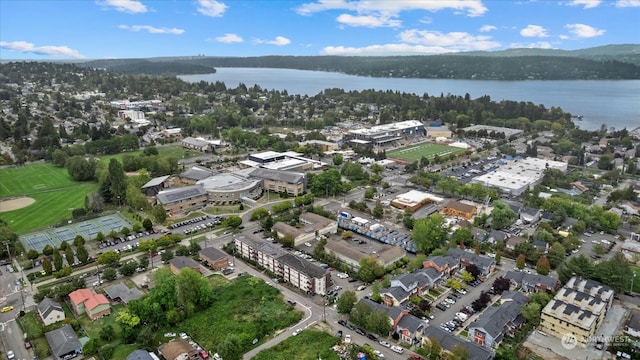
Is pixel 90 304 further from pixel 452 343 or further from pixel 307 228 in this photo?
pixel 452 343

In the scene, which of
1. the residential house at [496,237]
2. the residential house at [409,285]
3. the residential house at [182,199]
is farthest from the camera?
the residential house at [182,199]

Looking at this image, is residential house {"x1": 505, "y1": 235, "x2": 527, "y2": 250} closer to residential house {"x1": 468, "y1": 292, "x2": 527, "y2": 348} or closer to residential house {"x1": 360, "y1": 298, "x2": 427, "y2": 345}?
residential house {"x1": 468, "y1": 292, "x2": 527, "y2": 348}

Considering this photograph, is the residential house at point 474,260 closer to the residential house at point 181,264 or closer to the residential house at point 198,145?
the residential house at point 181,264

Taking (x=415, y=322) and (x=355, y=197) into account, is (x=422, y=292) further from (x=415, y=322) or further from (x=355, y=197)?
(x=355, y=197)

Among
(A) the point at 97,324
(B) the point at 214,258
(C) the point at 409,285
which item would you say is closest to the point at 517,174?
(C) the point at 409,285

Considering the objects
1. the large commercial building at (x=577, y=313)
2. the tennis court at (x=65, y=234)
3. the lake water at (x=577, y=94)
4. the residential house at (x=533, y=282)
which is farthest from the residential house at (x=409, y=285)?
the lake water at (x=577, y=94)

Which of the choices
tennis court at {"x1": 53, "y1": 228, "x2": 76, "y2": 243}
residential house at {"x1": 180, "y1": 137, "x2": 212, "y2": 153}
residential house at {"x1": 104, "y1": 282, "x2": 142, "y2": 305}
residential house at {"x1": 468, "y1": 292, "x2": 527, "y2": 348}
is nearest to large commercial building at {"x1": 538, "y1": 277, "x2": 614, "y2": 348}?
residential house at {"x1": 468, "y1": 292, "x2": 527, "y2": 348}
